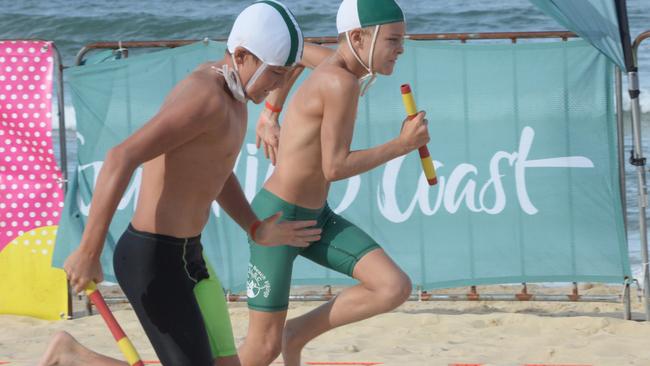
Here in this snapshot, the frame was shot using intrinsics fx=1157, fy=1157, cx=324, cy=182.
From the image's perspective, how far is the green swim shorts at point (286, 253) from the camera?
4.82 meters

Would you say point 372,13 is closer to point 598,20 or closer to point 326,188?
point 326,188

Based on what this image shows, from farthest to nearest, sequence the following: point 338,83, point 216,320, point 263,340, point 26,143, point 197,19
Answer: point 197,19 < point 26,143 < point 263,340 < point 338,83 < point 216,320

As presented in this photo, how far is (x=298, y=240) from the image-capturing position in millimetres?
4172

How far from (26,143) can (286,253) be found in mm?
2974

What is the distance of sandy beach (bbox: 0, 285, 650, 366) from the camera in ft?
20.3

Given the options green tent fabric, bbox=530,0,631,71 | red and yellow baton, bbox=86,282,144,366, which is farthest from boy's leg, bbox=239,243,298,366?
green tent fabric, bbox=530,0,631,71

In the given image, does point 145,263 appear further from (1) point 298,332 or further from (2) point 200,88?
(1) point 298,332

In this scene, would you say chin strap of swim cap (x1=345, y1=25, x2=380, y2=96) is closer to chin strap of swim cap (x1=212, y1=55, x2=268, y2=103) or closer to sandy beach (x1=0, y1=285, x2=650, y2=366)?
chin strap of swim cap (x1=212, y1=55, x2=268, y2=103)

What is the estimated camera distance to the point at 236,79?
378 cm

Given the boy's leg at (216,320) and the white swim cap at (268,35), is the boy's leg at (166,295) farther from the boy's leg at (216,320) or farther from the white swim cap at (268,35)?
the white swim cap at (268,35)

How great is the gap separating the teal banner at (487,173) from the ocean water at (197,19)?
511 inches

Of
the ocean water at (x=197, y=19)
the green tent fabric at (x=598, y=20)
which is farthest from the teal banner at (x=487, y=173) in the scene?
the ocean water at (x=197, y=19)

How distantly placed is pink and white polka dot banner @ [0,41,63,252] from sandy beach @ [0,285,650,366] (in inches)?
26.6

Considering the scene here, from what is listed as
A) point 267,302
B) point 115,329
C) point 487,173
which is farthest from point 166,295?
point 487,173
